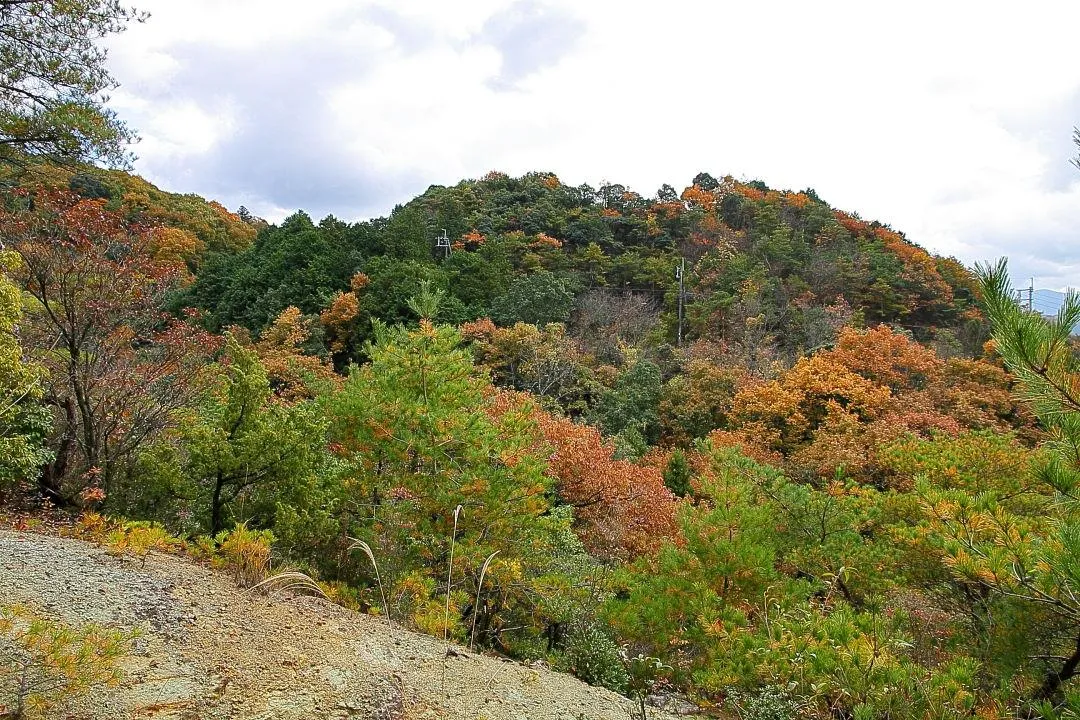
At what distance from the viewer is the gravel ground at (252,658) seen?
2.33 m

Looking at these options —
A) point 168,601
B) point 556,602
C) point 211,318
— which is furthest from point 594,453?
point 211,318

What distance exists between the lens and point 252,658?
8.58ft

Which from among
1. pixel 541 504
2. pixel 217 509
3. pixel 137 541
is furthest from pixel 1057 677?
pixel 217 509

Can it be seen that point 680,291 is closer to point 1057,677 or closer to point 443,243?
point 443,243

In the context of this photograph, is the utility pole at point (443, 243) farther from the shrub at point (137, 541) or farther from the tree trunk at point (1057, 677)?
the tree trunk at point (1057, 677)

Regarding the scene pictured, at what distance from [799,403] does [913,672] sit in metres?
12.9

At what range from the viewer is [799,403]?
14844 mm

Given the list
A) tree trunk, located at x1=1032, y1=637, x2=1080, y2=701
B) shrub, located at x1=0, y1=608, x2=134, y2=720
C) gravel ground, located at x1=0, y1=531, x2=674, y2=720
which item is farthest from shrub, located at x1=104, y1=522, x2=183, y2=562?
tree trunk, located at x1=1032, y1=637, x2=1080, y2=701

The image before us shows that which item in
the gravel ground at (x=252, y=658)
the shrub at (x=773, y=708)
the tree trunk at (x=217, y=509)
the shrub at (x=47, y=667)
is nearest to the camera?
the shrub at (x=47, y=667)

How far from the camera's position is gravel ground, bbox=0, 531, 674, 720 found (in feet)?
7.66

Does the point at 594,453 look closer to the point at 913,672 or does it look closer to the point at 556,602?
the point at 556,602

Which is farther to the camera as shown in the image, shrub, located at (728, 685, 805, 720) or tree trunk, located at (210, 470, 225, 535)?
tree trunk, located at (210, 470, 225, 535)

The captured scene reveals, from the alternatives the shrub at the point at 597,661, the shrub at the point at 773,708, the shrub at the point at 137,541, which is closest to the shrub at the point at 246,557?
the shrub at the point at 137,541

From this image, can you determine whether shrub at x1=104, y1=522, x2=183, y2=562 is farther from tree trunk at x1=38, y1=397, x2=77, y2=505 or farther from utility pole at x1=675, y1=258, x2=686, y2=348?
utility pole at x1=675, y1=258, x2=686, y2=348
